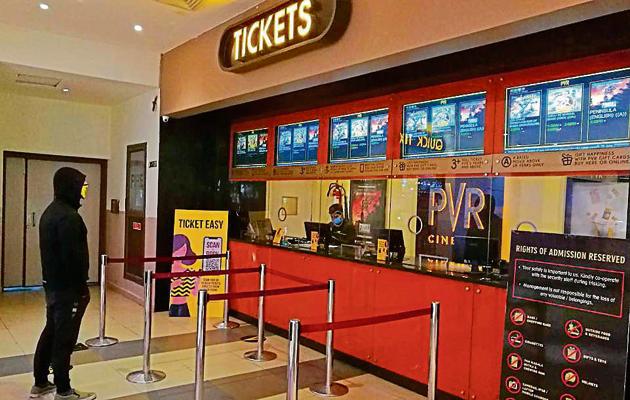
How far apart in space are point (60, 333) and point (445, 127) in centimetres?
332

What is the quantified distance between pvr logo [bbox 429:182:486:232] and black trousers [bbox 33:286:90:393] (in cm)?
301

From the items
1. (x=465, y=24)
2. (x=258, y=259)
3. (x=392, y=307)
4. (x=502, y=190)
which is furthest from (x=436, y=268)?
(x=258, y=259)

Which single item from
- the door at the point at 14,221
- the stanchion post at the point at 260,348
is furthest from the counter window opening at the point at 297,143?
the door at the point at 14,221

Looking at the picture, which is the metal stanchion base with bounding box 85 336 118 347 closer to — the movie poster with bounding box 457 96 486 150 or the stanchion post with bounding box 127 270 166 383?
the stanchion post with bounding box 127 270 166 383

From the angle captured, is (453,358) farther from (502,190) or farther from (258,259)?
(258,259)

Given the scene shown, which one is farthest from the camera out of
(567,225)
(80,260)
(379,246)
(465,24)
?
(379,246)

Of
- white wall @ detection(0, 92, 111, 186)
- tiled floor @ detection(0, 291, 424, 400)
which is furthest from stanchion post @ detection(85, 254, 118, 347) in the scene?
white wall @ detection(0, 92, 111, 186)

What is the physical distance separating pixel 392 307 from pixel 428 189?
1.18 metres

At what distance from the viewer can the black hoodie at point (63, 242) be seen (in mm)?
3438

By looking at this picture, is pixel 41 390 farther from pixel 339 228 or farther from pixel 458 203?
pixel 458 203

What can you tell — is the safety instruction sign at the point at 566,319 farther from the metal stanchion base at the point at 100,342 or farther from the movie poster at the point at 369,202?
the metal stanchion base at the point at 100,342

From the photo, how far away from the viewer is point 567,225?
3.82m

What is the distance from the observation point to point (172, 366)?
4363 millimetres

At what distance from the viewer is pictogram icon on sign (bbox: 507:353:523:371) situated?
3062mm
